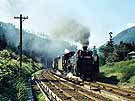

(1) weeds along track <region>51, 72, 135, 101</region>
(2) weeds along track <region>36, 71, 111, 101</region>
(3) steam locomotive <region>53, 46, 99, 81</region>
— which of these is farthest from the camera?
(3) steam locomotive <region>53, 46, 99, 81</region>

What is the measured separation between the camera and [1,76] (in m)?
21.2

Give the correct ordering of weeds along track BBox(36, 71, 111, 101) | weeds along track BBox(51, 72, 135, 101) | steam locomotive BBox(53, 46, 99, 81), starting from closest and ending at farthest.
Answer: weeds along track BBox(51, 72, 135, 101), weeds along track BBox(36, 71, 111, 101), steam locomotive BBox(53, 46, 99, 81)

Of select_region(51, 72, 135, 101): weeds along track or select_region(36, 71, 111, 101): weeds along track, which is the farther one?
select_region(36, 71, 111, 101): weeds along track

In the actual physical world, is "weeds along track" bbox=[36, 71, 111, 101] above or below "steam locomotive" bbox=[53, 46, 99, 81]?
below

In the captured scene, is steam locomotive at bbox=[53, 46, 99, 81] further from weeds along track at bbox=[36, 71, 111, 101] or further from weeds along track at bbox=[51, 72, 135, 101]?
weeds along track at bbox=[51, 72, 135, 101]

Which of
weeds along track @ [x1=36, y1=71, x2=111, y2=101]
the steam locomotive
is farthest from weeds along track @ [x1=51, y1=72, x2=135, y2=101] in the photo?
the steam locomotive

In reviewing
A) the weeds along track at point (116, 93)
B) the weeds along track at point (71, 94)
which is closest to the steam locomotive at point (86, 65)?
the weeds along track at point (71, 94)

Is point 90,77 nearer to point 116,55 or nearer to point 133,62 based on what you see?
point 133,62

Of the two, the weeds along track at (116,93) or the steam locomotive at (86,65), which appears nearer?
the weeds along track at (116,93)

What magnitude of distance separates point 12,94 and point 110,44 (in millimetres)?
82798

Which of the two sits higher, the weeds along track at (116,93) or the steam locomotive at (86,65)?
the steam locomotive at (86,65)

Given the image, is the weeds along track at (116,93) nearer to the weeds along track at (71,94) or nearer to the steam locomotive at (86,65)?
the weeds along track at (71,94)

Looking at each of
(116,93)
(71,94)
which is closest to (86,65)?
(116,93)

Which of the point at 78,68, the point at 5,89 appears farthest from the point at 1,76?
the point at 78,68
